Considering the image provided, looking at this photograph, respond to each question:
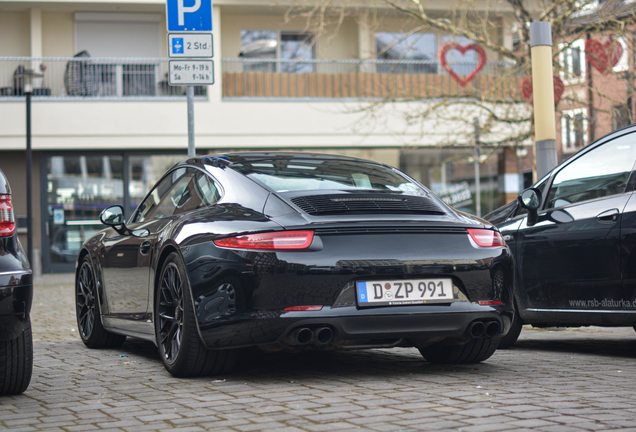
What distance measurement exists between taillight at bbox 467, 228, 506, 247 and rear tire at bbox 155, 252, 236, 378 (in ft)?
4.92

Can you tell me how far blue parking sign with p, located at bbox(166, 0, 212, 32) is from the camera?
7.84 m

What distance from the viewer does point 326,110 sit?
2128cm

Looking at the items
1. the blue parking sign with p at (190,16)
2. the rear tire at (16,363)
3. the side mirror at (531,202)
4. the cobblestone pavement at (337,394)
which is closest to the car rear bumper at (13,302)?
the rear tire at (16,363)

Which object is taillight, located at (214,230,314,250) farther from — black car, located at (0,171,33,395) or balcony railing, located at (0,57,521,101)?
balcony railing, located at (0,57,521,101)

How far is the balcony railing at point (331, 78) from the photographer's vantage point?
2106cm

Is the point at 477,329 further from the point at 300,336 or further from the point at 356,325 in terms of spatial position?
the point at 300,336

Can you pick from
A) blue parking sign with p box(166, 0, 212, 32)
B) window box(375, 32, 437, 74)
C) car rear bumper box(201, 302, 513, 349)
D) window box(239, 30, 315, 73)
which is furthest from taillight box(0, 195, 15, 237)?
window box(375, 32, 437, 74)

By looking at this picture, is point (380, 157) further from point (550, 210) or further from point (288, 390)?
point (288, 390)

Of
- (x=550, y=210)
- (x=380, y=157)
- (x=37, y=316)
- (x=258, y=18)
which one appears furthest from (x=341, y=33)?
(x=550, y=210)

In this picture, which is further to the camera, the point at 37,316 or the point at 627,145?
the point at 37,316

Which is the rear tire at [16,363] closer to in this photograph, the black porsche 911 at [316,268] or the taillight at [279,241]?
the black porsche 911 at [316,268]

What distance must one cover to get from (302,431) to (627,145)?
3.47 meters

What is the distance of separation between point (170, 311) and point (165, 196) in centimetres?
113

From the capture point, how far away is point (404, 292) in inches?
172
